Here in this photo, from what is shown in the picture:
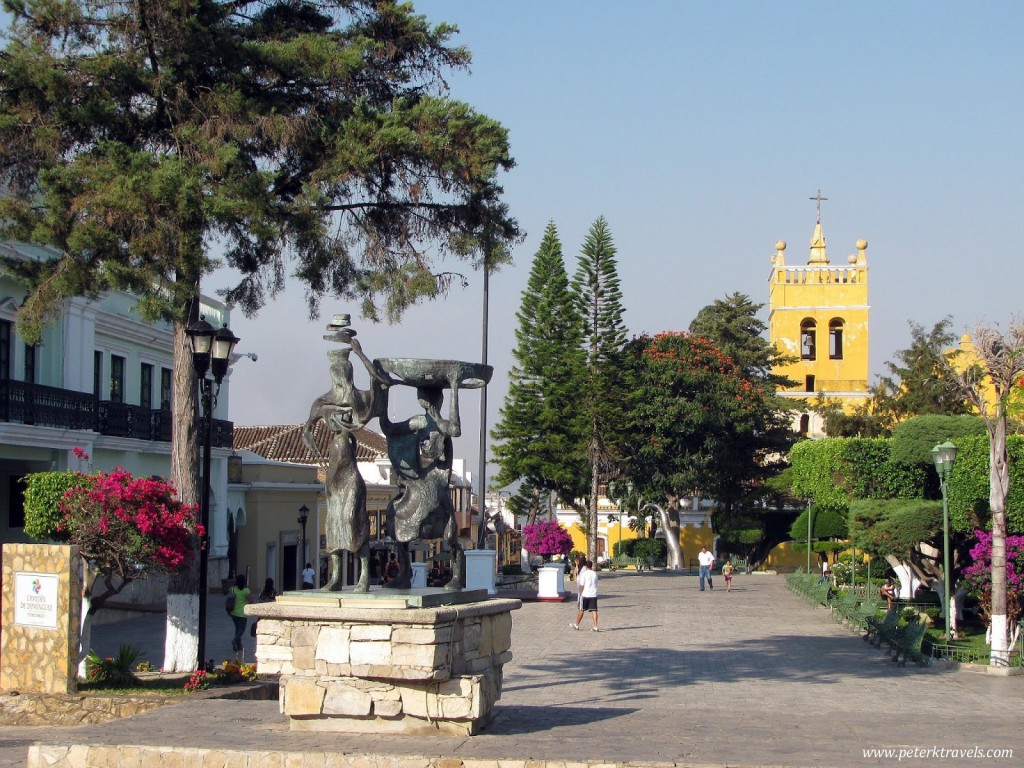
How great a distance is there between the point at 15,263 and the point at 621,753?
8.39 metres

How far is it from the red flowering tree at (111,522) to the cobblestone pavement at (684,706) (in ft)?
6.09

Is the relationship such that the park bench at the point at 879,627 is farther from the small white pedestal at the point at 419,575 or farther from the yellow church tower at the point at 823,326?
the yellow church tower at the point at 823,326

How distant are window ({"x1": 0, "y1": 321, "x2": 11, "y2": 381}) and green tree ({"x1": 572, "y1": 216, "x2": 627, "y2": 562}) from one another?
2488 centimetres

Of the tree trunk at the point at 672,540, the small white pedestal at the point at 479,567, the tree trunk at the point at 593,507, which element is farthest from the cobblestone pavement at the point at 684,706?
the tree trunk at the point at 672,540

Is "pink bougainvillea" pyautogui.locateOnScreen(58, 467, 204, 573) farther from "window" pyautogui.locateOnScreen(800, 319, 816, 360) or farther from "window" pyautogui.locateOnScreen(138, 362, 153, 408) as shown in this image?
"window" pyautogui.locateOnScreen(800, 319, 816, 360)

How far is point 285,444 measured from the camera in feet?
144

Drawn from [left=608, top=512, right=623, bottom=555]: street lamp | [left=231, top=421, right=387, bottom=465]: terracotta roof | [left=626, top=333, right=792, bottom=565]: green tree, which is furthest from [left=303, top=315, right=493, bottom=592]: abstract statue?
[left=608, top=512, right=623, bottom=555]: street lamp

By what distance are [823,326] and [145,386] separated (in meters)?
37.7

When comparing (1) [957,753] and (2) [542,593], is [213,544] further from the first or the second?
(1) [957,753]

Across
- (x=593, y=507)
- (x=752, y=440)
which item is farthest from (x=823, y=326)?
(x=593, y=507)

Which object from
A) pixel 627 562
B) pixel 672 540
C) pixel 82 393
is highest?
pixel 82 393

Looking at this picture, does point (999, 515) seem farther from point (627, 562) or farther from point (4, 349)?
point (627, 562)

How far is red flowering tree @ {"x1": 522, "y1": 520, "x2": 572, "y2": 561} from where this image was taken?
36.9 metres

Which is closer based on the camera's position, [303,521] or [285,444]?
[303,521]
